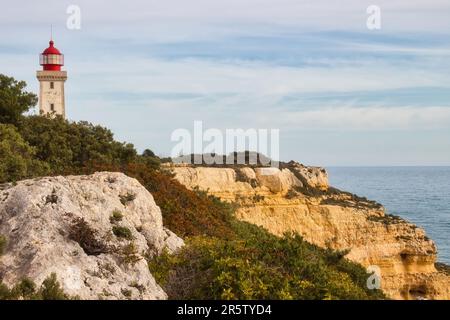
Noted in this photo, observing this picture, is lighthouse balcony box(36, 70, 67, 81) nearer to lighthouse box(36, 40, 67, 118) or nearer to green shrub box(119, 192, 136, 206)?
lighthouse box(36, 40, 67, 118)

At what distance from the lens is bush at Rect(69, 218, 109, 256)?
40.2 ft

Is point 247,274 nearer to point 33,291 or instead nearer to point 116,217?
point 116,217

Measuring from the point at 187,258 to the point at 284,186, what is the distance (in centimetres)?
3738

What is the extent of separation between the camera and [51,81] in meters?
43.7

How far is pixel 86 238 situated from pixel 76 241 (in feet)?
0.66

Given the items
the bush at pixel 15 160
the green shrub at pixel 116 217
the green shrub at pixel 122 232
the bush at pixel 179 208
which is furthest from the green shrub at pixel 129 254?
the bush at pixel 15 160

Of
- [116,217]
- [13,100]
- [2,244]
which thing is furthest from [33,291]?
[13,100]

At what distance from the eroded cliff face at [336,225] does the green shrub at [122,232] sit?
31.8m

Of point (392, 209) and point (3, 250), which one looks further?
point (392, 209)

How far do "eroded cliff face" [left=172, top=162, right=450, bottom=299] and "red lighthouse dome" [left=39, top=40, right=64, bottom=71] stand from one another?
9372 mm

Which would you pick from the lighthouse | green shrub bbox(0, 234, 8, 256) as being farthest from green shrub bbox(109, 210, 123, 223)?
the lighthouse
